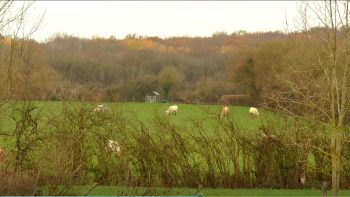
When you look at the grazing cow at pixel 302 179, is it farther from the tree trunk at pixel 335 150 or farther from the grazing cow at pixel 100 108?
the grazing cow at pixel 100 108

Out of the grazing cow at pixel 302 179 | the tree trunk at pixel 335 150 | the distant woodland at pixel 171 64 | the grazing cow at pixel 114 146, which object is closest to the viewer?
the tree trunk at pixel 335 150

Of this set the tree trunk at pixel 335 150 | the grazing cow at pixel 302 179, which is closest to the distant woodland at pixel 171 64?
the grazing cow at pixel 302 179

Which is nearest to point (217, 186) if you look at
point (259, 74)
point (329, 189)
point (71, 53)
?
A: point (329, 189)

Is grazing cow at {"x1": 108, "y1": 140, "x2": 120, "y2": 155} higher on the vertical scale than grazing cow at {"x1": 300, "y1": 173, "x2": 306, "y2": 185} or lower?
higher

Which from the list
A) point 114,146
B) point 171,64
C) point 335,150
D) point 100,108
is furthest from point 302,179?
point 171,64

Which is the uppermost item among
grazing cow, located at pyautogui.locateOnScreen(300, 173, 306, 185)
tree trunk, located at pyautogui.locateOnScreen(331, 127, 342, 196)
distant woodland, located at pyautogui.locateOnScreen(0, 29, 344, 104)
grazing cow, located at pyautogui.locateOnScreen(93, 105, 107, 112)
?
distant woodland, located at pyautogui.locateOnScreen(0, 29, 344, 104)

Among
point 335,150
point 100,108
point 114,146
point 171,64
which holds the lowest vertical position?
point 335,150

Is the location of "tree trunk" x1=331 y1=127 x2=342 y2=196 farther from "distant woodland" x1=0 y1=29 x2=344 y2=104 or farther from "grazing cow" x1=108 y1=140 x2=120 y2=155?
"distant woodland" x1=0 y1=29 x2=344 y2=104

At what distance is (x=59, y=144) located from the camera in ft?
43.3

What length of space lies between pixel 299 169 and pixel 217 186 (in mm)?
2408

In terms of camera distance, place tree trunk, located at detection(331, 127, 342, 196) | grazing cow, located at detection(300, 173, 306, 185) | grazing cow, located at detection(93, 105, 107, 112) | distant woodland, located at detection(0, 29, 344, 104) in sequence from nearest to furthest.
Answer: tree trunk, located at detection(331, 127, 342, 196) → grazing cow, located at detection(300, 173, 306, 185) → grazing cow, located at detection(93, 105, 107, 112) → distant woodland, located at detection(0, 29, 344, 104)

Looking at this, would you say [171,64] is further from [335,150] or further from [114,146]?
[335,150]

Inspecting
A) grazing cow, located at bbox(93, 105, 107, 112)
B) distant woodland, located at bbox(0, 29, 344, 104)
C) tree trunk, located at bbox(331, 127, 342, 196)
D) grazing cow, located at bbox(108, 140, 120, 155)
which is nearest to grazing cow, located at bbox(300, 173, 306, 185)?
tree trunk, located at bbox(331, 127, 342, 196)

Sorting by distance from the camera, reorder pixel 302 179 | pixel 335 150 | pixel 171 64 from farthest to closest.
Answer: pixel 171 64, pixel 302 179, pixel 335 150
